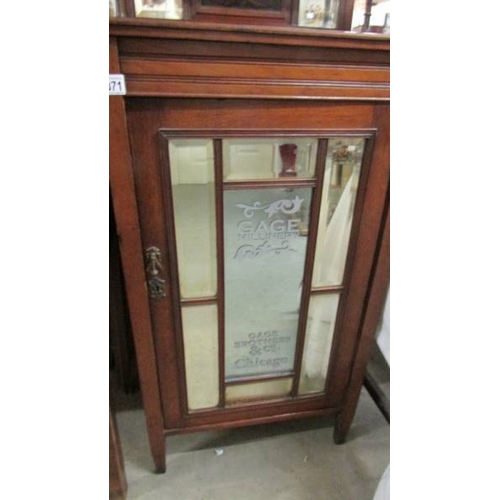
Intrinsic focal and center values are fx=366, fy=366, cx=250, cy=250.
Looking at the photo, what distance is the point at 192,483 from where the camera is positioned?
1256 mm

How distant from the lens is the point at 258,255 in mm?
992

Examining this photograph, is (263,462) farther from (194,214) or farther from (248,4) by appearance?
(248,4)

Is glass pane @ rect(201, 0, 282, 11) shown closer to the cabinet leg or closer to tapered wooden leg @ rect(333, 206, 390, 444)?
tapered wooden leg @ rect(333, 206, 390, 444)

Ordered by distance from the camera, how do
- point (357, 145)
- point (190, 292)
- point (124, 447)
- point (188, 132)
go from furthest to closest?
point (124, 447)
point (190, 292)
point (357, 145)
point (188, 132)

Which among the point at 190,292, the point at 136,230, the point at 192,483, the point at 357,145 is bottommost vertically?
the point at 192,483

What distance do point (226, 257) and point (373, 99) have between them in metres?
0.51

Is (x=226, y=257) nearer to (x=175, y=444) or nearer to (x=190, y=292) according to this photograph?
(x=190, y=292)

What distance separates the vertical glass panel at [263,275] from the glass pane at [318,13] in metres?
0.36

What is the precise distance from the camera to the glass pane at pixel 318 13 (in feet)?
2.52

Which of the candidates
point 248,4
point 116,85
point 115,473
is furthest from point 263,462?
point 248,4

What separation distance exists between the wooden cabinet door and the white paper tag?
0.17 feet

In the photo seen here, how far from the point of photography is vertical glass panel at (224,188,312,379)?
927 millimetres
